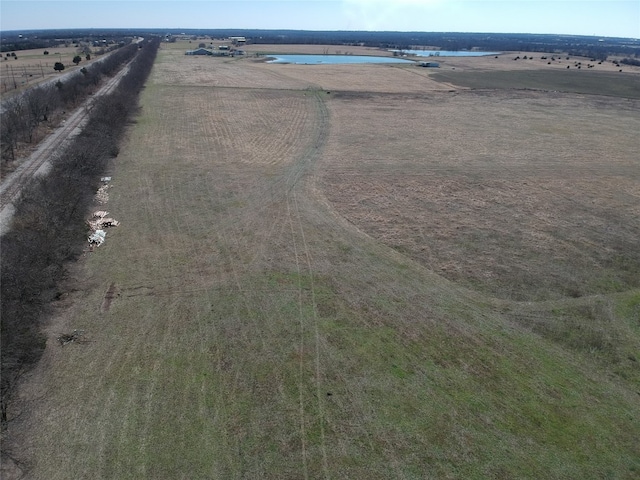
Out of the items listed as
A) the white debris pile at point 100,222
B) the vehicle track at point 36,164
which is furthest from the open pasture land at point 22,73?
the white debris pile at point 100,222

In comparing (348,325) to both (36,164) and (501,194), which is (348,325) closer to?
(501,194)

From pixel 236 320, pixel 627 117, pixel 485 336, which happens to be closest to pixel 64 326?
pixel 236 320

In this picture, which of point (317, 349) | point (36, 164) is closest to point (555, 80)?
point (36, 164)

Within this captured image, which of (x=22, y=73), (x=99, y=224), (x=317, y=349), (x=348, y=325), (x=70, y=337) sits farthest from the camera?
(x=22, y=73)

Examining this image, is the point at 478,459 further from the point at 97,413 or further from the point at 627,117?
the point at 627,117

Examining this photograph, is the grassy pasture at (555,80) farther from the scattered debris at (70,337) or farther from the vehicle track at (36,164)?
the scattered debris at (70,337)

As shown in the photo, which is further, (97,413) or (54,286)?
(54,286)
